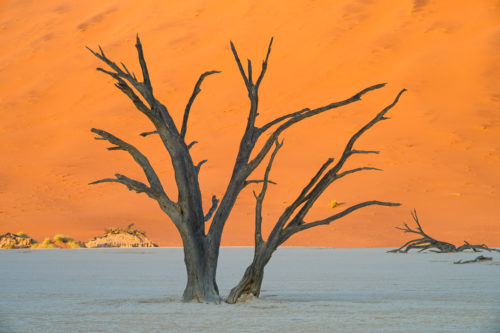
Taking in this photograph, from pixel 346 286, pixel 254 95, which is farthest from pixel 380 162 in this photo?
pixel 254 95

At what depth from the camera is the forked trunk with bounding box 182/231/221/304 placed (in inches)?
331

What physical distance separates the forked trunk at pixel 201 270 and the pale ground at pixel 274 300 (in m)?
0.20

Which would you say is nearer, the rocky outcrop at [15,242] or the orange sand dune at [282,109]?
the rocky outcrop at [15,242]

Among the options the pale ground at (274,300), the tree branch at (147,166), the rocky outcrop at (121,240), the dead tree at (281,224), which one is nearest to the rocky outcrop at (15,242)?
the rocky outcrop at (121,240)

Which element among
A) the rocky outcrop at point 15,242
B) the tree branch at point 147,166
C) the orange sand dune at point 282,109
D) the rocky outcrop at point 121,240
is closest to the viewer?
the tree branch at point 147,166

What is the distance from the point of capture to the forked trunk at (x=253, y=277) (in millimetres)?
8469

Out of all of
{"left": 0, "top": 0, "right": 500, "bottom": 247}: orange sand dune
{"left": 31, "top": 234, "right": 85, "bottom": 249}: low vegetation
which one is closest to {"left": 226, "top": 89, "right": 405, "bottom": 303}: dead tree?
{"left": 31, "top": 234, "right": 85, "bottom": 249}: low vegetation

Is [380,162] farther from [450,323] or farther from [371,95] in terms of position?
[450,323]

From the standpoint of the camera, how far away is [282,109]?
152ft

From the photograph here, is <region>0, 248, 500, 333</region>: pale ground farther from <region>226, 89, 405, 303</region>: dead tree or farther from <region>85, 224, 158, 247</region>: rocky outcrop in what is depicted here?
<region>85, 224, 158, 247</region>: rocky outcrop

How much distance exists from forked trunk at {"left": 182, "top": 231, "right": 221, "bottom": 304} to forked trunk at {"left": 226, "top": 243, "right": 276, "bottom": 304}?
0.19 metres

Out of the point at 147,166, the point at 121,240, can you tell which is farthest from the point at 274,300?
the point at 121,240

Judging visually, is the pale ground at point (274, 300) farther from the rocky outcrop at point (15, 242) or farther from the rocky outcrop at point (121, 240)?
the rocky outcrop at point (121, 240)

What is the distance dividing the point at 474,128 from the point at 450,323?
36.7 m
